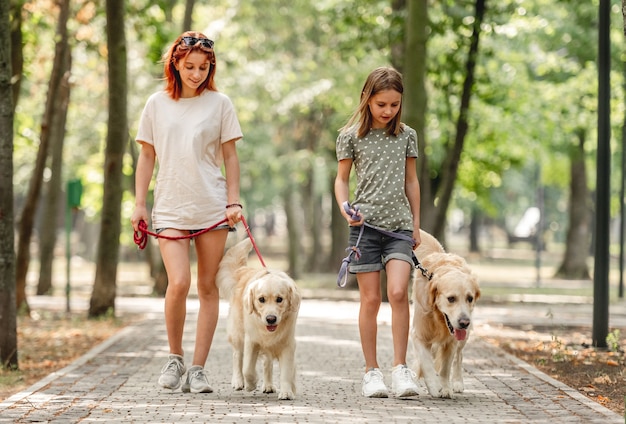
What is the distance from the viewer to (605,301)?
38.0ft

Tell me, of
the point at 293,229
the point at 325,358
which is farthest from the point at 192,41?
the point at 293,229

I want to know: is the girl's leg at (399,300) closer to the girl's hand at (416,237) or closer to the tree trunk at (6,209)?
the girl's hand at (416,237)

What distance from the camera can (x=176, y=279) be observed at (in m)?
7.69

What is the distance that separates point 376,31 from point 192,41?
652 inches

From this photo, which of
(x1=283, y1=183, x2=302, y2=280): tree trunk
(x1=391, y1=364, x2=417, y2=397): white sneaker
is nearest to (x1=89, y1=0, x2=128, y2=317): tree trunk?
(x1=391, y1=364, x2=417, y2=397): white sneaker

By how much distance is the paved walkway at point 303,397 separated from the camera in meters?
6.82

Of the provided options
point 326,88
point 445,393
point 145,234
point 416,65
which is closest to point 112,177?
point 416,65

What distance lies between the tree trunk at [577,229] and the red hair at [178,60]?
29.1 m

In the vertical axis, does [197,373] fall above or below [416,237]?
below

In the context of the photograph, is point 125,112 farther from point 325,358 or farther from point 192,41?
point 192,41

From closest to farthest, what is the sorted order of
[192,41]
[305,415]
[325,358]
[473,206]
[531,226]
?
[305,415]
[192,41]
[325,358]
[473,206]
[531,226]

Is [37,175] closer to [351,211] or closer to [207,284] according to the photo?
[207,284]

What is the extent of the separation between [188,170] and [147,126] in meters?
0.46

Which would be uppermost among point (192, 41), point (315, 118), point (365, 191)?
point (315, 118)
